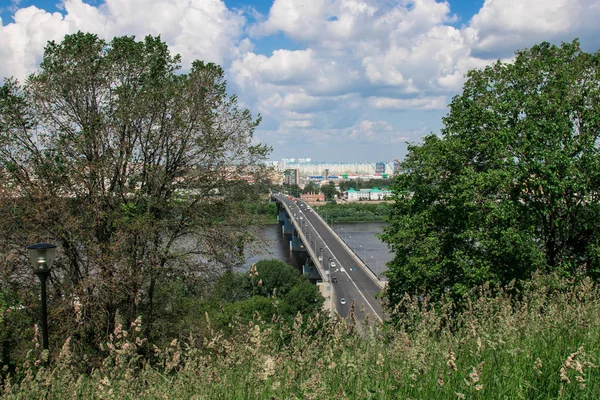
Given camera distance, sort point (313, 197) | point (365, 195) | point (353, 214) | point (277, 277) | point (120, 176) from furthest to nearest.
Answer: point (313, 197)
point (365, 195)
point (353, 214)
point (277, 277)
point (120, 176)

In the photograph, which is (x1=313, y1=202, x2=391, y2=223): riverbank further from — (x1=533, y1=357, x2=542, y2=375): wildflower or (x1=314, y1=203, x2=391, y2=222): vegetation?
(x1=533, y1=357, x2=542, y2=375): wildflower

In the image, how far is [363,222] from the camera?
304 ft

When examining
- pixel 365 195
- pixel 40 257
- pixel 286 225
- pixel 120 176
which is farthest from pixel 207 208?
pixel 365 195

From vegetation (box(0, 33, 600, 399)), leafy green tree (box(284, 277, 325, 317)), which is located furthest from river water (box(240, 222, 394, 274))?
vegetation (box(0, 33, 600, 399))

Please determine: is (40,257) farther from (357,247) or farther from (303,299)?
(357,247)

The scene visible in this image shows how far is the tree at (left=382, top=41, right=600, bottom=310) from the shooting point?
10.9 metres

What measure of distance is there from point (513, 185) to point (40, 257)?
974 cm

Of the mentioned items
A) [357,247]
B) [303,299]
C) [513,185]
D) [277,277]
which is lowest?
[357,247]

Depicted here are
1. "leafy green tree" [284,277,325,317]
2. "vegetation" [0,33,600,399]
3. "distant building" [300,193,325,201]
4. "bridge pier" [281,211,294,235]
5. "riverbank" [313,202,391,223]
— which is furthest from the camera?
"distant building" [300,193,325,201]

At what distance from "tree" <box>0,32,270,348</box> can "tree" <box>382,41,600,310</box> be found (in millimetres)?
4939

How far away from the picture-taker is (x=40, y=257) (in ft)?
19.4

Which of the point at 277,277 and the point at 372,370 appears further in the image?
the point at 277,277

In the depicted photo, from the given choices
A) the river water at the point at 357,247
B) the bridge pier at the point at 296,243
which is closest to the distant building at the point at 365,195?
the river water at the point at 357,247

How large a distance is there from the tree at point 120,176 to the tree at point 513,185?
494cm
